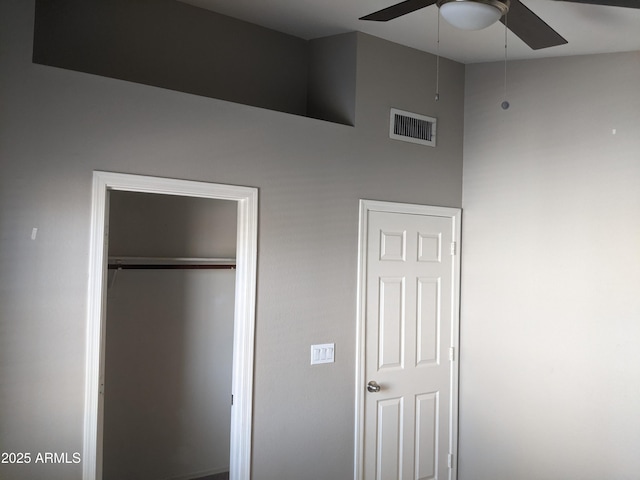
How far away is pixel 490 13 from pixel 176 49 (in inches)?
72.8

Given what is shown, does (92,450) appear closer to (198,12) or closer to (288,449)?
(288,449)

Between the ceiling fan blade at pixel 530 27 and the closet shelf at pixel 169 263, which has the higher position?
the ceiling fan blade at pixel 530 27

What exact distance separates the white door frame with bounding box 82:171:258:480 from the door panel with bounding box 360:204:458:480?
0.78 m

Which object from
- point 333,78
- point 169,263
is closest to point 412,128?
point 333,78

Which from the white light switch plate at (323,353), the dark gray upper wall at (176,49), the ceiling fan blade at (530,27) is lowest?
the white light switch plate at (323,353)

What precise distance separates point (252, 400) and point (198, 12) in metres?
2.20

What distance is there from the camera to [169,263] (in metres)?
3.68

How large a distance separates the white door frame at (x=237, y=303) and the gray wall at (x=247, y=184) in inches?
1.6

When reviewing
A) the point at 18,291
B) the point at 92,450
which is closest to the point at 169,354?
the point at 92,450

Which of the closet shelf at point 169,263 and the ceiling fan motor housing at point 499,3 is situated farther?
the closet shelf at point 169,263

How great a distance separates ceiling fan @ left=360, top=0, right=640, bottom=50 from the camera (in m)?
1.82

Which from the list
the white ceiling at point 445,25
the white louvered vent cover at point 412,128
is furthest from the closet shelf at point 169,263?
the white ceiling at point 445,25

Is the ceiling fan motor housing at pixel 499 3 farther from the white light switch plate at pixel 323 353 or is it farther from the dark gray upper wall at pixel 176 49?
the white light switch plate at pixel 323 353

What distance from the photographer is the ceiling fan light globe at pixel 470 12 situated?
1821 mm
